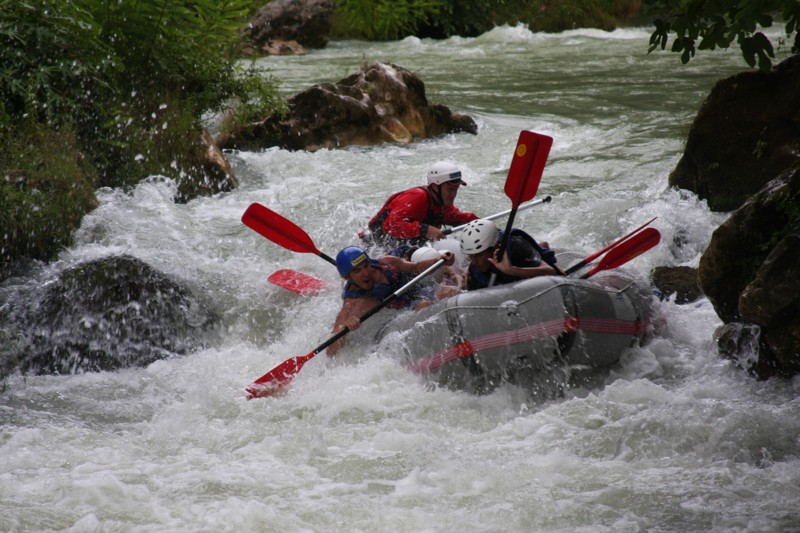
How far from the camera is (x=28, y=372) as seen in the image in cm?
600

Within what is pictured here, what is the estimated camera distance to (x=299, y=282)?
7.29 meters

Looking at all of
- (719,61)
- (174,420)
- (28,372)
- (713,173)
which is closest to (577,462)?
(174,420)

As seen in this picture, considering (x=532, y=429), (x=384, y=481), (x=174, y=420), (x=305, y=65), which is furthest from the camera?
(x=305, y=65)

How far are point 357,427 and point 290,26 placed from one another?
49.9ft

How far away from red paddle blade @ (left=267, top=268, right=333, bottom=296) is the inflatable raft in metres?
1.83

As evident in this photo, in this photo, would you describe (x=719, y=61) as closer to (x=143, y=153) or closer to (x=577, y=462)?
(x=143, y=153)

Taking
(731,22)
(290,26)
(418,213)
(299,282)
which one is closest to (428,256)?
(418,213)

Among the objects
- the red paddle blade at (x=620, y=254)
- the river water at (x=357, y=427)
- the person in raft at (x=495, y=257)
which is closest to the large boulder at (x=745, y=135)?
the river water at (x=357, y=427)

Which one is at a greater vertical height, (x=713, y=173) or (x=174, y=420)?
(x=713, y=173)

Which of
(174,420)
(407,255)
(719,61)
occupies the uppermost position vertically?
(719,61)

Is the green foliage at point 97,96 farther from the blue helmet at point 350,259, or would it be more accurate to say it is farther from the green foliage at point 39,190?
the blue helmet at point 350,259

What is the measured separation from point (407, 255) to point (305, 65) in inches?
432

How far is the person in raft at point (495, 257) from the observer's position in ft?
18.7

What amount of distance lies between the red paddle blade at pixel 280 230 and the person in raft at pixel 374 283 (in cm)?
81
